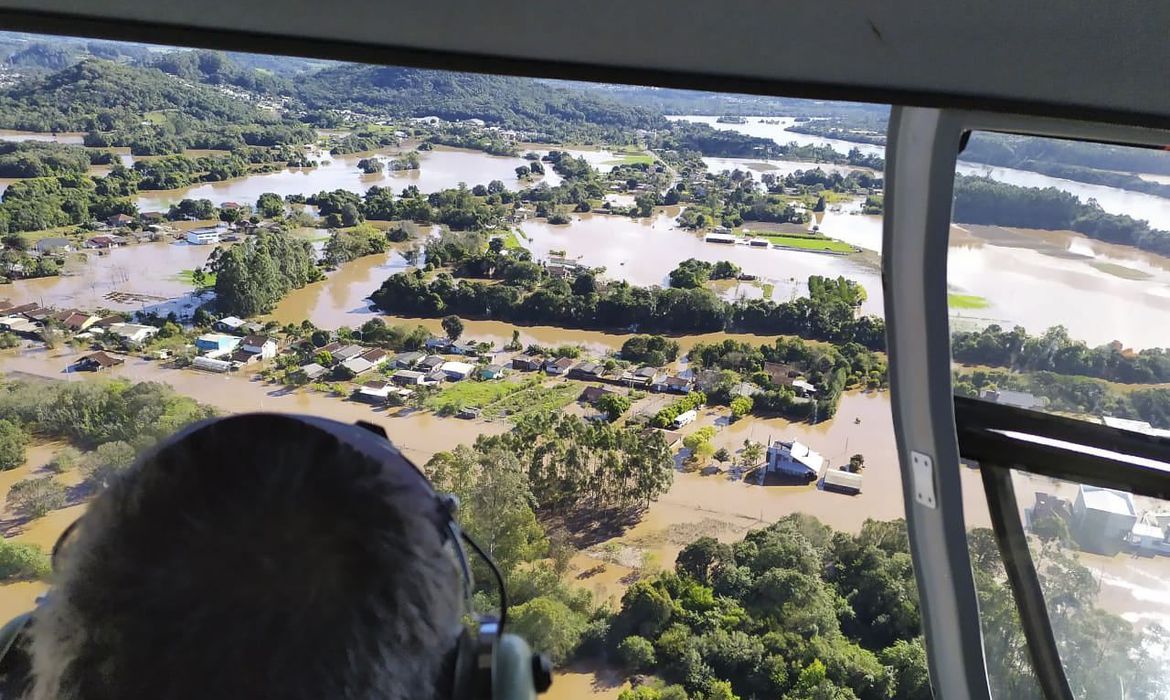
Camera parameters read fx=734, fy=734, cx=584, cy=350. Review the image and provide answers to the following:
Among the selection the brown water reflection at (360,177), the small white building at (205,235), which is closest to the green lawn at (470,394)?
the brown water reflection at (360,177)

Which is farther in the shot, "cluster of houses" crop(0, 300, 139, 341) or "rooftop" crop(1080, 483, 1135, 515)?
"cluster of houses" crop(0, 300, 139, 341)

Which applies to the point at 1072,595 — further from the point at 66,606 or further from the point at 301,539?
the point at 66,606

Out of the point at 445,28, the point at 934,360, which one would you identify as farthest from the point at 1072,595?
the point at 445,28

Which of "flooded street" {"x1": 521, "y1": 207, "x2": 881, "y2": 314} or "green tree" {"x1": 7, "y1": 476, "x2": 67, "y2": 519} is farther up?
"flooded street" {"x1": 521, "y1": 207, "x2": 881, "y2": 314}

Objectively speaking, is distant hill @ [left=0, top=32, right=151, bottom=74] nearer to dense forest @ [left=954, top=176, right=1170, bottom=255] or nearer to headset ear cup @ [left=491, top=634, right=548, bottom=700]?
headset ear cup @ [left=491, top=634, right=548, bottom=700]

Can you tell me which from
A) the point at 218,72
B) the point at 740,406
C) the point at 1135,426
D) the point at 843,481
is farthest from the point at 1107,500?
the point at 218,72

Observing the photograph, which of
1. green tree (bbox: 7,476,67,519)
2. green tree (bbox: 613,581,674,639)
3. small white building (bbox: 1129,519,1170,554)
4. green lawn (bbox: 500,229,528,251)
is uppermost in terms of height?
green lawn (bbox: 500,229,528,251)

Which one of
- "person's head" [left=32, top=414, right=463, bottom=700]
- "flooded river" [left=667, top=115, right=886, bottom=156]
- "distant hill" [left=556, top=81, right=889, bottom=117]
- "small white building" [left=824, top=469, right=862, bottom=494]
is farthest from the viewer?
"small white building" [left=824, top=469, right=862, bottom=494]

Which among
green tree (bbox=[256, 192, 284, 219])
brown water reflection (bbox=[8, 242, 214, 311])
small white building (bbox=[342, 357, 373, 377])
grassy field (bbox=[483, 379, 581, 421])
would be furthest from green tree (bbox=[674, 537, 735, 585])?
brown water reflection (bbox=[8, 242, 214, 311])
